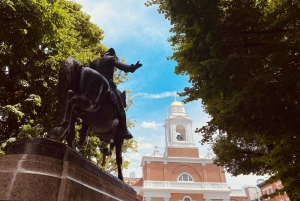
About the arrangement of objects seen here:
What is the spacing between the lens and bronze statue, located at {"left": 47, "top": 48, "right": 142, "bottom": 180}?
10.6 ft

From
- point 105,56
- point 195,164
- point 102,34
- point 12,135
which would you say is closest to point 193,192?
point 195,164


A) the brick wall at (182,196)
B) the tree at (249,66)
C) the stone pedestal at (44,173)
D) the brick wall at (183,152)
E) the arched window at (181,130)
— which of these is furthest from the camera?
the arched window at (181,130)

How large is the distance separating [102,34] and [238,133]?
12.0m

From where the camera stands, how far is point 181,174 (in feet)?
103

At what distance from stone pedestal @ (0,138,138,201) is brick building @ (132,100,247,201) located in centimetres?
2847

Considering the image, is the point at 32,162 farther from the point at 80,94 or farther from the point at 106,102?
the point at 106,102

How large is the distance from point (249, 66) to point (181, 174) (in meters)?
27.3

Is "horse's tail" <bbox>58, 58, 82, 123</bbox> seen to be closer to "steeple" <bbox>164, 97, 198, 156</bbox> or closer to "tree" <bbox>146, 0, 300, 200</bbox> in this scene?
"tree" <bbox>146, 0, 300, 200</bbox>

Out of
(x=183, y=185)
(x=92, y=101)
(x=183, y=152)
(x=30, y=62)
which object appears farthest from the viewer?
(x=183, y=152)

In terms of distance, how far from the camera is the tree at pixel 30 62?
741 centimetres

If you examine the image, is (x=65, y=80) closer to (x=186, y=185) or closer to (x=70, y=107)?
(x=70, y=107)

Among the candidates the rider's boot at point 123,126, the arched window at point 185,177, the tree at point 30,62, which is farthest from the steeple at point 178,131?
the rider's boot at point 123,126

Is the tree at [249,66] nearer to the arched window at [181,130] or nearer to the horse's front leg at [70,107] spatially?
the horse's front leg at [70,107]

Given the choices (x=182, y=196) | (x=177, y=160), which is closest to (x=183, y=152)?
(x=177, y=160)
